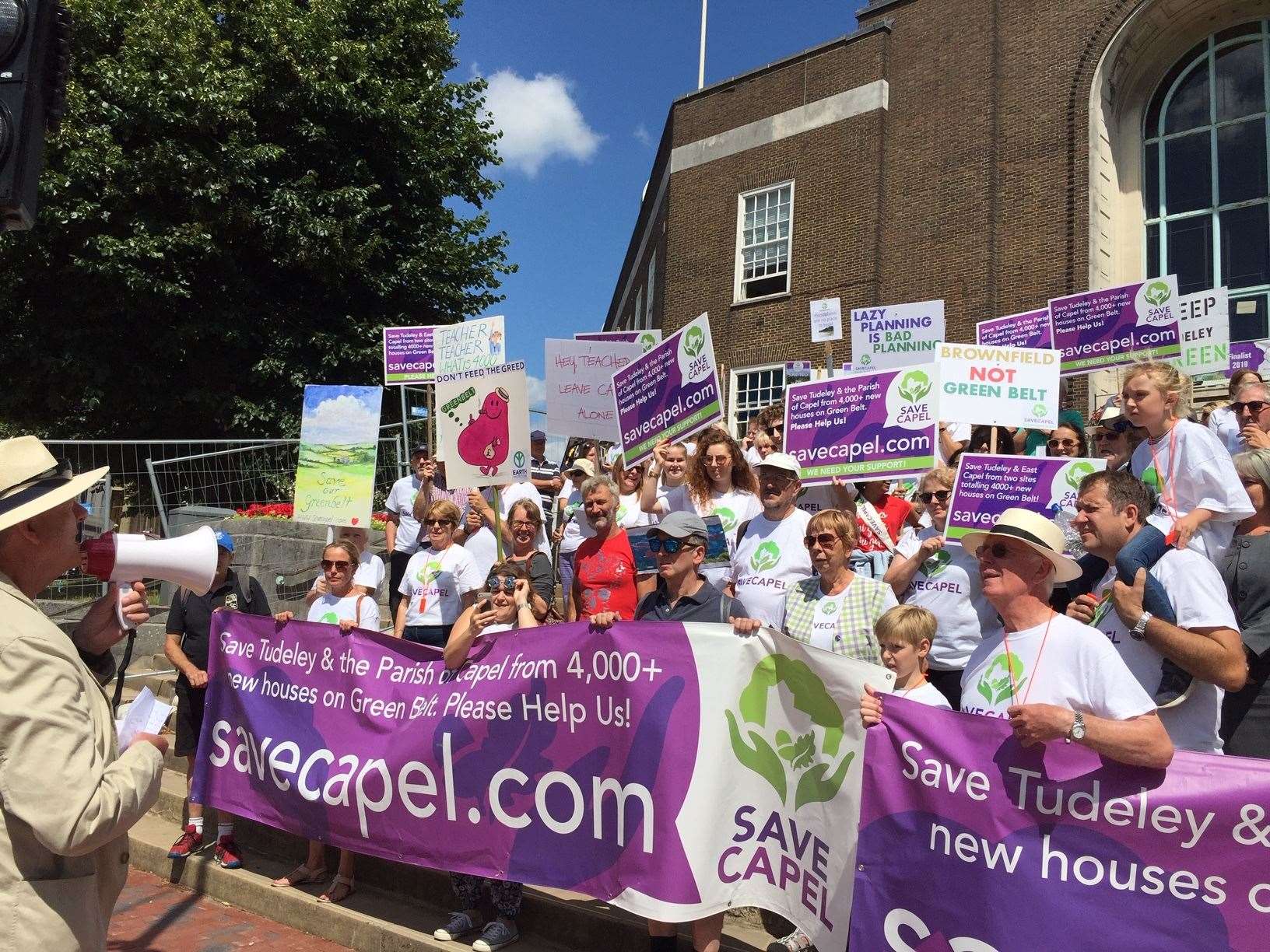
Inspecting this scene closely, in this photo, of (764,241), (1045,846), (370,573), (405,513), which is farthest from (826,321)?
(1045,846)

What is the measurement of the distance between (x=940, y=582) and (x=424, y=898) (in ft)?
10.7

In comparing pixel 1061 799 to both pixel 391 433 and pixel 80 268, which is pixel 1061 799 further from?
pixel 80 268

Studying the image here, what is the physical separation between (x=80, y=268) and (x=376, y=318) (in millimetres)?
4769

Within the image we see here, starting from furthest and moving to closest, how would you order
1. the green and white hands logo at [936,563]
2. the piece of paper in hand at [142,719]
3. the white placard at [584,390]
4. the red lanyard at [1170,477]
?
the white placard at [584,390], the green and white hands logo at [936,563], the red lanyard at [1170,477], the piece of paper in hand at [142,719]

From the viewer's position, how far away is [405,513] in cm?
917

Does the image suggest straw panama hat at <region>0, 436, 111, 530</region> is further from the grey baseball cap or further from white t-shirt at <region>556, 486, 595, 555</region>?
white t-shirt at <region>556, 486, 595, 555</region>

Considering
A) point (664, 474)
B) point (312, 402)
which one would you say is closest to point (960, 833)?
point (664, 474)

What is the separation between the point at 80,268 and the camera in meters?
16.5

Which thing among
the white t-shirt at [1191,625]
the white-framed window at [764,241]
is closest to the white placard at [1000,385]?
the white t-shirt at [1191,625]

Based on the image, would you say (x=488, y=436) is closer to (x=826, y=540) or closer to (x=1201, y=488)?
(x=826, y=540)

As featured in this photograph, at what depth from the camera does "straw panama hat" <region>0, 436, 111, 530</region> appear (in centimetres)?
246

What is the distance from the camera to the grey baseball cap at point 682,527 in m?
4.79

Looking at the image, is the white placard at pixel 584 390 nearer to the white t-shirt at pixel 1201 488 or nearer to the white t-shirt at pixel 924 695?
the white t-shirt at pixel 1201 488

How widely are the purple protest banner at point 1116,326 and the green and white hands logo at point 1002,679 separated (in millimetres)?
5892
